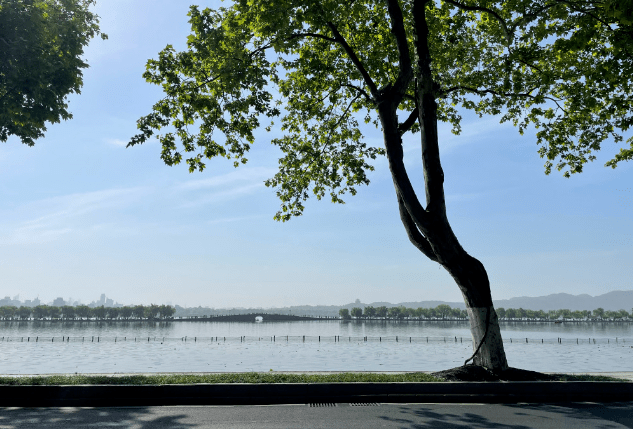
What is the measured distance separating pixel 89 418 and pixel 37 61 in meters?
15.0

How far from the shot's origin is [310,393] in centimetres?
1064

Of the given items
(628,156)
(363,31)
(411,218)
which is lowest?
(411,218)

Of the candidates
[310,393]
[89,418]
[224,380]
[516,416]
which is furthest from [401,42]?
[89,418]

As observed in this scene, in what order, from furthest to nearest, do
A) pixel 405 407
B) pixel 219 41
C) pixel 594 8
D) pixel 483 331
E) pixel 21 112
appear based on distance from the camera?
pixel 21 112
pixel 219 41
pixel 483 331
pixel 594 8
pixel 405 407

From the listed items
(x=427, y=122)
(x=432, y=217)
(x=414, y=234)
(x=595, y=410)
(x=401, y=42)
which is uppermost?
(x=401, y=42)

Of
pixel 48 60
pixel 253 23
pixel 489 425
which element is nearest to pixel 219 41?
pixel 253 23

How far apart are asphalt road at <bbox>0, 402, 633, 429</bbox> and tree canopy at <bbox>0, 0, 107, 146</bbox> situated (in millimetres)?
13177

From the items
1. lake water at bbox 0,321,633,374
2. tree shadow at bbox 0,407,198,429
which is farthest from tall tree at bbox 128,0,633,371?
lake water at bbox 0,321,633,374

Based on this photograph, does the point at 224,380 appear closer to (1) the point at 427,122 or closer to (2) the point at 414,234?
(2) the point at 414,234


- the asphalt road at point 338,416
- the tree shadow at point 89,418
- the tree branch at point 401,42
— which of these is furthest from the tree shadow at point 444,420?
the tree branch at point 401,42

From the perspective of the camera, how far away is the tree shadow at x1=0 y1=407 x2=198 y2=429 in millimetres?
8227

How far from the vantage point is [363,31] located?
18.1 meters

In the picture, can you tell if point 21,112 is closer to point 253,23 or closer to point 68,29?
point 68,29

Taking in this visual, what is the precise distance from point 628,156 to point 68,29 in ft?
84.5
